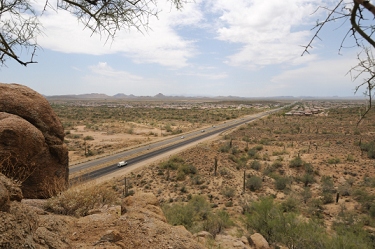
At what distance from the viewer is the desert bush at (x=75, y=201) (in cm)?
559

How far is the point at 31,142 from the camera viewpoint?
19.6 feet

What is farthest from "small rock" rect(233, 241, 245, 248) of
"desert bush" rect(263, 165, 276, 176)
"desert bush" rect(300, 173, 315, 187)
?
"desert bush" rect(263, 165, 276, 176)

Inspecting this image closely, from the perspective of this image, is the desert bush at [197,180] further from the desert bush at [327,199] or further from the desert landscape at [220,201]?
the desert bush at [327,199]

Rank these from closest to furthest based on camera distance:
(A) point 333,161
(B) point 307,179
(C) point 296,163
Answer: (B) point 307,179 < (C) point 296,163 < (A) point 333,161

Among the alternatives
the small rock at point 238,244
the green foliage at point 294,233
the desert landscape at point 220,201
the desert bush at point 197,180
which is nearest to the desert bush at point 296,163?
the desert landscape at point 220,201

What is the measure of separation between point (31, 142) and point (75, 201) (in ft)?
6.11

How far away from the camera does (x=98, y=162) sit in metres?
29.3

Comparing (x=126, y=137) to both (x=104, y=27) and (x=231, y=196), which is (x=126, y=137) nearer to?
(x=231, y=196)

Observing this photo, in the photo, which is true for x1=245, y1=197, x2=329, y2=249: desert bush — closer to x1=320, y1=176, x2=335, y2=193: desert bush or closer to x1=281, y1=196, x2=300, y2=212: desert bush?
x1=281, y1=196, x2=300, y2=212: desert bush

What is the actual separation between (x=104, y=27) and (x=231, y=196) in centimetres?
1670

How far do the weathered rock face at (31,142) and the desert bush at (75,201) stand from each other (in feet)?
2.16

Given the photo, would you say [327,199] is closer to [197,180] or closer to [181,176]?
[197,180]

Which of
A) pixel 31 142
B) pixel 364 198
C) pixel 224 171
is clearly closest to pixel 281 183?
pixel 364 198

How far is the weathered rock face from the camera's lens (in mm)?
5559
